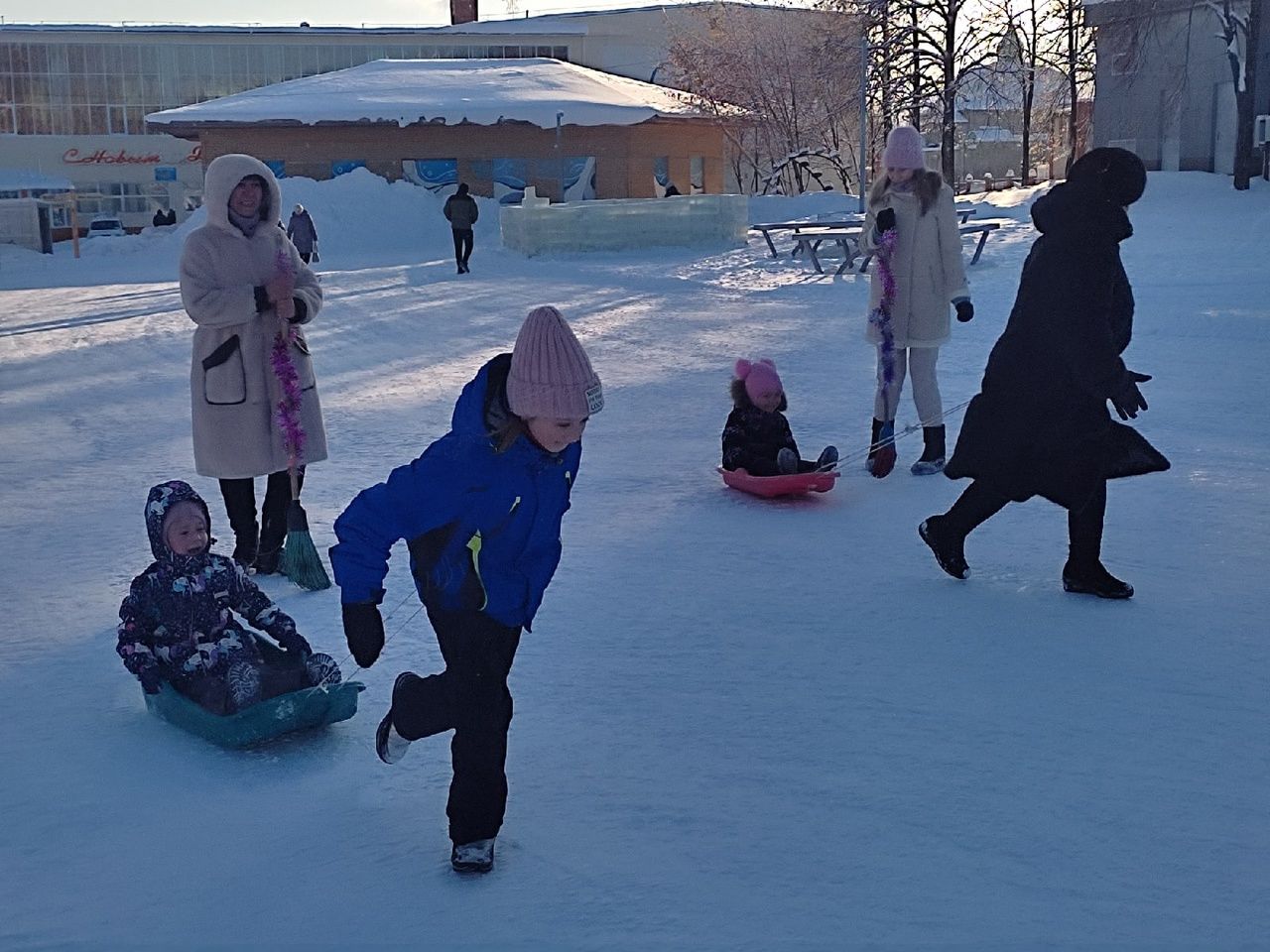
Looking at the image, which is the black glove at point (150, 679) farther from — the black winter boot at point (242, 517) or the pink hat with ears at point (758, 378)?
the pink hat with ears at point (758, 378)

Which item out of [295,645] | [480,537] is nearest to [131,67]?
[295,645]

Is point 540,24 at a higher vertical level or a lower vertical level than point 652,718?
higher

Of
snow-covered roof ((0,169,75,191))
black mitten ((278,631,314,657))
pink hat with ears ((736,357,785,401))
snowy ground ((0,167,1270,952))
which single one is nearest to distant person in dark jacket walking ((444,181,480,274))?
snowy ground ((0,167,1270,952))

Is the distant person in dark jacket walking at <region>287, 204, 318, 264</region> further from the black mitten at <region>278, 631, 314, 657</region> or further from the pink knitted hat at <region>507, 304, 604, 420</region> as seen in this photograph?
the pink knitted hat at <region>507, 304, 604, 420</region>

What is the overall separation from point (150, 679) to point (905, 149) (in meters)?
4.50

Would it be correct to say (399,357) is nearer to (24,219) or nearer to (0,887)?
(0,887)

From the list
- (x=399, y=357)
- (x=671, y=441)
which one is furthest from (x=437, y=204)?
(x=671, y=441)

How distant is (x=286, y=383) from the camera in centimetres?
529

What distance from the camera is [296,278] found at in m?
5.32

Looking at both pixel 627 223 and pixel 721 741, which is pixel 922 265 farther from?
pixel 627 223

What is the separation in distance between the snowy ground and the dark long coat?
51cm

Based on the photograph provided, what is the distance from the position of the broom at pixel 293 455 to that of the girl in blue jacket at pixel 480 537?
2263 millimetres

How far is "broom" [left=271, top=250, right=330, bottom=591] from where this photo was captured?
5.29 m

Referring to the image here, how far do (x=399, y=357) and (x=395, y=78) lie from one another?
94.8ft
